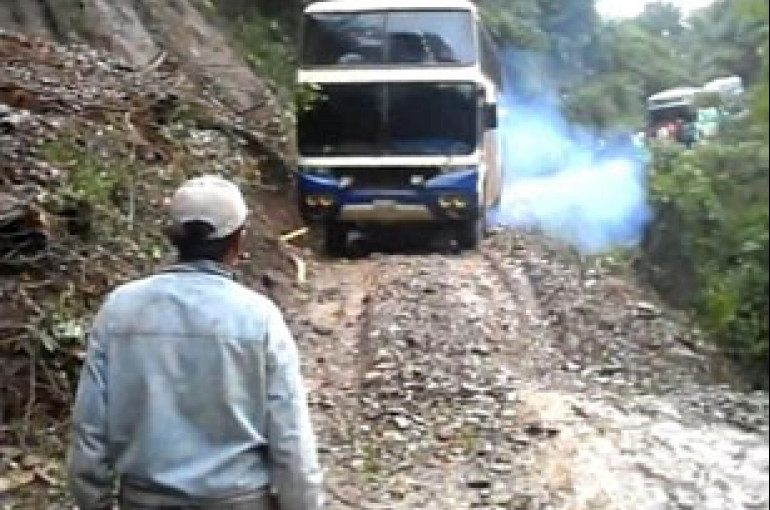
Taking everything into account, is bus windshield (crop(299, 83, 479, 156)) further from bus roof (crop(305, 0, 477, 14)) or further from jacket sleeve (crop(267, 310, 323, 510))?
jacket sleeve (crop(267, 310, 323, 510))

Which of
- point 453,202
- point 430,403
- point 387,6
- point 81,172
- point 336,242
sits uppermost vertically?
point 387,6

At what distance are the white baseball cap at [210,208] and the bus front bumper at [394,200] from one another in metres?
11.8

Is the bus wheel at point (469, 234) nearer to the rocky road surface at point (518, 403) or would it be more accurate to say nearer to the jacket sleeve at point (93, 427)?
the rocky road surface at point (518, 403)

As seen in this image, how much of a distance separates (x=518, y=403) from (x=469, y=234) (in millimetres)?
7356

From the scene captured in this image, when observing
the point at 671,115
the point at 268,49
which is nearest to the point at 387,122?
the point at 671,115

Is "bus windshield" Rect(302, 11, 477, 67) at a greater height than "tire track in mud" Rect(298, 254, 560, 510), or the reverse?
"bus windshield" Rect(302, 11, 477, 67)

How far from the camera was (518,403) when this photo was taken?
29.4 feet

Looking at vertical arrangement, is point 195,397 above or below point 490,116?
below

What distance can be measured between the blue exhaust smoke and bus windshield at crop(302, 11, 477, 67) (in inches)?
105

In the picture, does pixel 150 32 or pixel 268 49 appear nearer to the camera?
pixel 150 32

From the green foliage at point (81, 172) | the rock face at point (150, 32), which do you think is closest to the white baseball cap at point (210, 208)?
the green foliage at point (81, 172)

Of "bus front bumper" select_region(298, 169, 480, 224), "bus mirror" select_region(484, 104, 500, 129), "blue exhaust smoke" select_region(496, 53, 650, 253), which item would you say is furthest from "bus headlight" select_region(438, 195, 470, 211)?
"blue exhaust smoke" select_region(496, 53, 650, 253)

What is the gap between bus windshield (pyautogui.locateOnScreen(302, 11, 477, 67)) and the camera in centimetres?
1566

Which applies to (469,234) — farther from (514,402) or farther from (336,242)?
(514,402)
